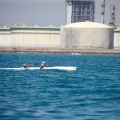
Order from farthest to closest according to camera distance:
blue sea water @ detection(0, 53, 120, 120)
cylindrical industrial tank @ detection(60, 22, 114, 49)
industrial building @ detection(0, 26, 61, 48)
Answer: industrial building @ detection(0, 26, 61, 48) < cylindrical industrial tank @ detection(60, 22, 114, 49) < blue sea water @ detection(0, 53, 120, 120)

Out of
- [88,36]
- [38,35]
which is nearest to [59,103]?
[88,36]

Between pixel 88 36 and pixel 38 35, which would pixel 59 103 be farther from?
pixel 38 35

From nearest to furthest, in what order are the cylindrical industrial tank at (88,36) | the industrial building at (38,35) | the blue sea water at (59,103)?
the blue sea water at (59,103) < the cylindrical industrial tank at (88,36) < the industrial building at (38,35)

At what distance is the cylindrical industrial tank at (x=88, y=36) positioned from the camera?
175500 mm

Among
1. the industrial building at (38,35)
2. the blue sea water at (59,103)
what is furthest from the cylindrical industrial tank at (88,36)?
the blue sea water at (59,103)

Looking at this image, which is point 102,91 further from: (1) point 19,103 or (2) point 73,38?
(2) point 73,38

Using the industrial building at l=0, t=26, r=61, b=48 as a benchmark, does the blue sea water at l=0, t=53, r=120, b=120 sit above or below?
below

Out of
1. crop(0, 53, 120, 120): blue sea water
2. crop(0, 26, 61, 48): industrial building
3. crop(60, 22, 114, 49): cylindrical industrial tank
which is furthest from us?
crop(0, 26, 61, 48): industrial building

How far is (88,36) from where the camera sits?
17638 centimetres

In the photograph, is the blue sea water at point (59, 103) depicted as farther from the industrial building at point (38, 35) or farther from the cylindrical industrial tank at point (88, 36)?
the industrial building at point (38, 35)

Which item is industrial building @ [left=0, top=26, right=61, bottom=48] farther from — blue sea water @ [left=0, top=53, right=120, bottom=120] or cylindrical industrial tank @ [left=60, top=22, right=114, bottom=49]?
blue sea water @ [left=0, top=53, right=120, bottom=120]

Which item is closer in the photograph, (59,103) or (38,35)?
(59,103)

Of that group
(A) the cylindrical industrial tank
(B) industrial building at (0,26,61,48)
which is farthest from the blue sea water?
(B) industrial building at (0,26,61,48)

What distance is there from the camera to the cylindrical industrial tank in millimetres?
175500
